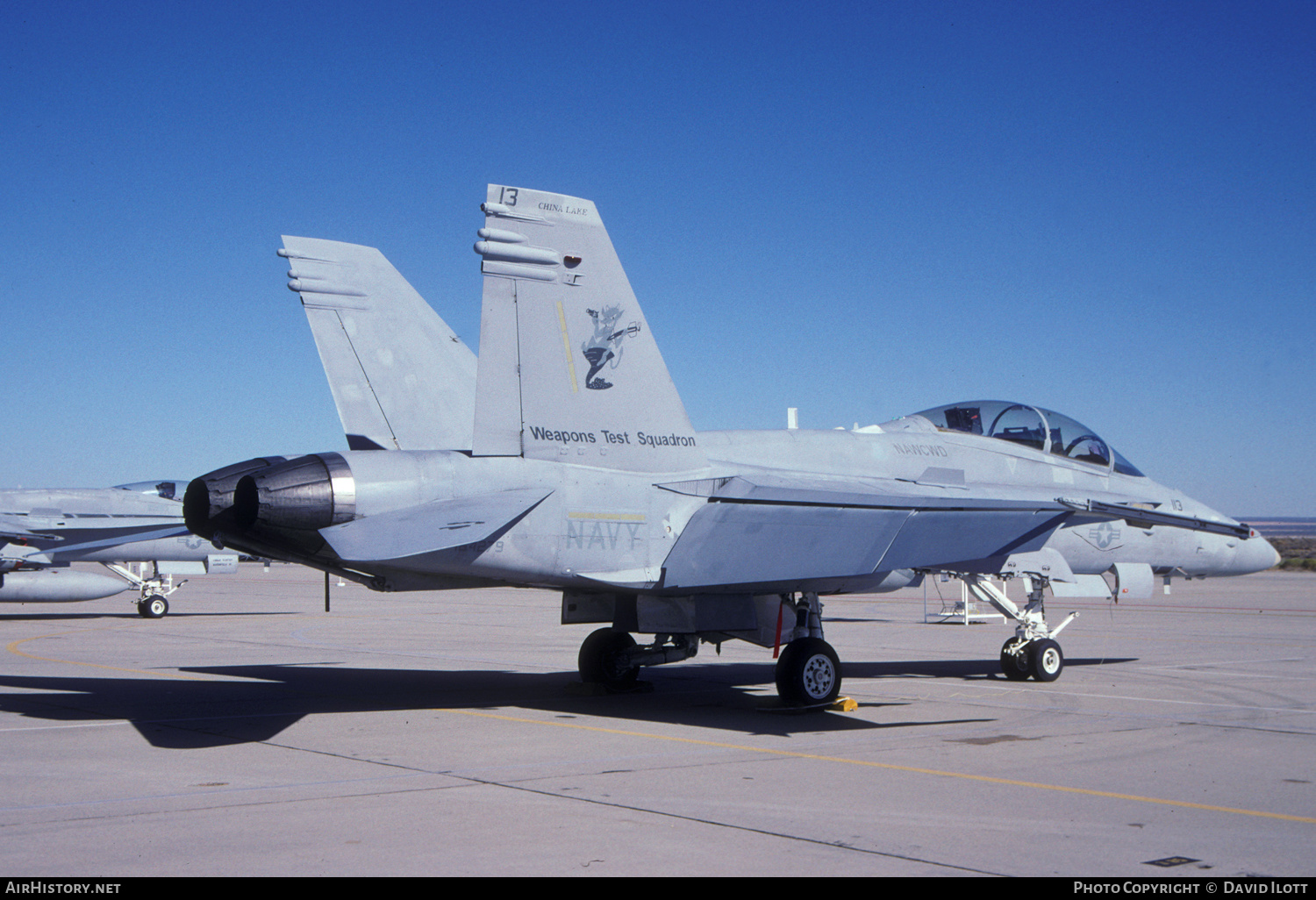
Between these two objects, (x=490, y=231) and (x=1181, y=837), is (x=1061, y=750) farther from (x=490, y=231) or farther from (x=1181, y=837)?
(x=490, y=231)

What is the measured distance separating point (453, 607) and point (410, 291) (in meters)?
21.3

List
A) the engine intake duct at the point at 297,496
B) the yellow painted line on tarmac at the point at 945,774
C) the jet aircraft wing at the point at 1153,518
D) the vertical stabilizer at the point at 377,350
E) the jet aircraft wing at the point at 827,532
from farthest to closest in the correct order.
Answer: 1. the vertical stabilizer at the point at 377,350
2. the jet aircraft wing at the point at 1153,518
3. the jet aircraft wing at the point at 827,532
4. the engine intake duct at the point at 297,496
5. the yellow painted line on tarmac at the point at 945,774

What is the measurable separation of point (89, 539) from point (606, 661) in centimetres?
1934

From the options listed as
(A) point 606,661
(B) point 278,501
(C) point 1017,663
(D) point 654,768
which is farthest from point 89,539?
(D) point 654,768

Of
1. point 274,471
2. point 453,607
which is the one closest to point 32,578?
point 453,607

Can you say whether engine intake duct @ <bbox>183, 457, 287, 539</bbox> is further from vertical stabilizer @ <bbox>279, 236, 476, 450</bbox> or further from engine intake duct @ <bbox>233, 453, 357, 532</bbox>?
vertical stabilizer @ <bbox>279, 236, 476, 450</bbox>

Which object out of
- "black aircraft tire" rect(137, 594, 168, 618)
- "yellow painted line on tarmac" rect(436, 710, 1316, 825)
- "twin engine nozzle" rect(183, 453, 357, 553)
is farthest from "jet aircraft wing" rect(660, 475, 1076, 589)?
"black aircraft tire" rect(137, 594, 168, 618)

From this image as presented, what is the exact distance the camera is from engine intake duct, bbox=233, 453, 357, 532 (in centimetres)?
812

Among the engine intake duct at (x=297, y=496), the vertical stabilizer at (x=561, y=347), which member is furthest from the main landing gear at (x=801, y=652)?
the engine intake duct at (x=297, y=496)

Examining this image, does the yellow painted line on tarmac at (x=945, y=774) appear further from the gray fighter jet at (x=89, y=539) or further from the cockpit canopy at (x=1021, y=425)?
the gray fighter jet at (x=89, y=539)

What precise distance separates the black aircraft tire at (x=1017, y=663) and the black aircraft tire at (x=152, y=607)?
21.8 meters

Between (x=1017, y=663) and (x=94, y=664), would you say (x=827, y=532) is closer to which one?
(x=1017, y=663)

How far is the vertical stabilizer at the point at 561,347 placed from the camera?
908 centimetres

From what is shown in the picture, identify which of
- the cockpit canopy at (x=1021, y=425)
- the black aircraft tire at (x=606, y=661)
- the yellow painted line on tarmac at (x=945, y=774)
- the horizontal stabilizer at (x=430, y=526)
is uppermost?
the cockpit canopy at (x=1021, y=425)
